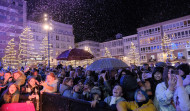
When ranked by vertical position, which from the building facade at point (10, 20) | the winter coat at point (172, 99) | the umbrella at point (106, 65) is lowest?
the winter coat at point (172, 99)

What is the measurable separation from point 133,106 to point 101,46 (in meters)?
75.2

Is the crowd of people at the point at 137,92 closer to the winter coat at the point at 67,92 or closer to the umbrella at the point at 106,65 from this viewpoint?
the winter coat at the point at 67,92

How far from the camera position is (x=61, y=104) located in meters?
4.66

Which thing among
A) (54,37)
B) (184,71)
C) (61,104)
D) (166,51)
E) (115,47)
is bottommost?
(61,104)

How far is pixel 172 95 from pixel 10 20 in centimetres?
5512

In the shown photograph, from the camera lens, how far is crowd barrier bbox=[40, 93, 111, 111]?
12.4ft

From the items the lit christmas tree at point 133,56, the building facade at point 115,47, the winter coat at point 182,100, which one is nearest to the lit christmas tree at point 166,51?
the lit christmas tree at point 133,56

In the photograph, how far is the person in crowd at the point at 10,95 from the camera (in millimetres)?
5125

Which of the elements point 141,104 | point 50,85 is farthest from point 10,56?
point 141,104

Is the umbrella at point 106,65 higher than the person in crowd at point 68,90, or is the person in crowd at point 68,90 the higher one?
the umbrella at point 106,65

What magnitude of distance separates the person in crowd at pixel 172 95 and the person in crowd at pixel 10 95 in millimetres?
4429

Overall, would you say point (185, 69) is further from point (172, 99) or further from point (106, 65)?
point (106, 65)

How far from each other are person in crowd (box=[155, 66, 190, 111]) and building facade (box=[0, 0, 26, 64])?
50469 millimetres

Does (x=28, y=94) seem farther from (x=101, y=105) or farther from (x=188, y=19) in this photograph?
(x=188, y=19)
